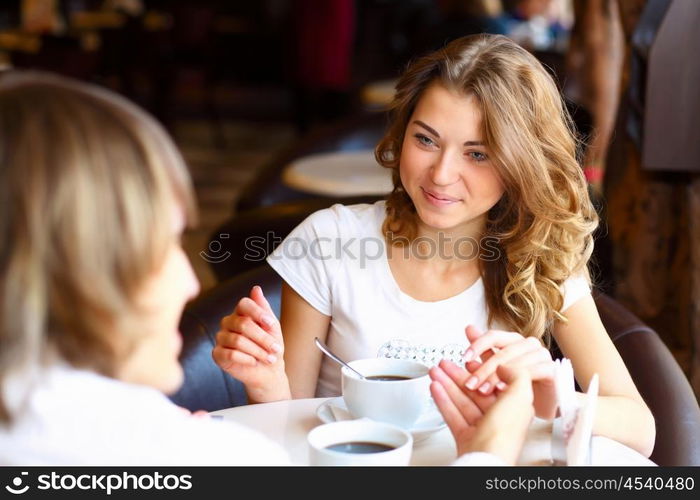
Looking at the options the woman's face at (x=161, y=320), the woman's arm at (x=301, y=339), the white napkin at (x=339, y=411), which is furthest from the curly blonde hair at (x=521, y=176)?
the woman's face at (x=161, y=320)

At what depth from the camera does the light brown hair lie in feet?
2.69

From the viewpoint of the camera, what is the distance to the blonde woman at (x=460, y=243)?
5.80 feet

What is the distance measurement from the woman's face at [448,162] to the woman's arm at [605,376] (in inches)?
10.9

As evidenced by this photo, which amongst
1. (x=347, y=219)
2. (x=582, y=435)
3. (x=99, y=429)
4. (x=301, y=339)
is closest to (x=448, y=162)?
(x=347, y=219)

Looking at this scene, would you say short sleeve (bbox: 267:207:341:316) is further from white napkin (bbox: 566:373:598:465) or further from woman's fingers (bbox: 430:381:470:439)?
white napkin (bbox: 566:373:598:465)

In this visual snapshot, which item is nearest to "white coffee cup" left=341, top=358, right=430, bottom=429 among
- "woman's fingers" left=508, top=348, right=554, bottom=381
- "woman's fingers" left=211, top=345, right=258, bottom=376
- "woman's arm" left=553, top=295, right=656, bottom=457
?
"woman's fingers" left=508, top=348, right=554, bottom=381

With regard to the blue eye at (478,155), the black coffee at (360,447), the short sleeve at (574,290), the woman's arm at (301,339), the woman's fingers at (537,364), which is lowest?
the woman's arm at (301,339)

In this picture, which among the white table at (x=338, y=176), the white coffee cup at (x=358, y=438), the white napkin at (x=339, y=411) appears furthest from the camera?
the white table at (x=338, y=176)

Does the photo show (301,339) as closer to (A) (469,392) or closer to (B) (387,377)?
(B) (387,377)

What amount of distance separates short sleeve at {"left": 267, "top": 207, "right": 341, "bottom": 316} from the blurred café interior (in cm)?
56

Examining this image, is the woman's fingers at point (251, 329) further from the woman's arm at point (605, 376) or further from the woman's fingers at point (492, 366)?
the woman's arm at point (605, 376)

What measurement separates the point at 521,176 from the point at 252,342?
61 centimetres

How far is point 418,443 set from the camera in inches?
52.9
